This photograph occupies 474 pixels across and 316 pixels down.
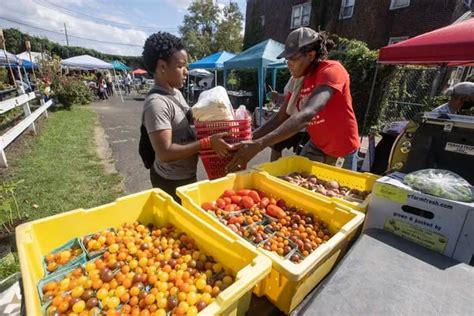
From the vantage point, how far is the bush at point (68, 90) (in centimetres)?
1291

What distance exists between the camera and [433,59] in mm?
4438

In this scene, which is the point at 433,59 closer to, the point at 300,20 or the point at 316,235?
the point at 316,235

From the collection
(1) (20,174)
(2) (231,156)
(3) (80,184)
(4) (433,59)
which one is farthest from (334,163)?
(1) (20,174)

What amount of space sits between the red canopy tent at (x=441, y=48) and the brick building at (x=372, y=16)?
424 centimetres

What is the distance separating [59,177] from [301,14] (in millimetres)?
18203

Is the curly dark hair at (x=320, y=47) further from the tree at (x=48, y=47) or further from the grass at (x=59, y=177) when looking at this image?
the tree at (x=48, y=47)

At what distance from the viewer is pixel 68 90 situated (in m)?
13.2

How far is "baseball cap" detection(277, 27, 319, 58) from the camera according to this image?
6.89ft

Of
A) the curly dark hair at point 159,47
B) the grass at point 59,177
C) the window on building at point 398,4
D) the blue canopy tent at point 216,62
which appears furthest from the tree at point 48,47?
the curly dark hair at point 159,47

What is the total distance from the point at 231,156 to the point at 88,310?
4.03ft

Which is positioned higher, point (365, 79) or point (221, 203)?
point (365, 79)

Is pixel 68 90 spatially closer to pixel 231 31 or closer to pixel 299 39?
pixel 299 39

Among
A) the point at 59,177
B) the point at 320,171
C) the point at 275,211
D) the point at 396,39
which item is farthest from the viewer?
the point at 396,39

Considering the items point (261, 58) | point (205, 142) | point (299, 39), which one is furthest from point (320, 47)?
point (261, 58)
